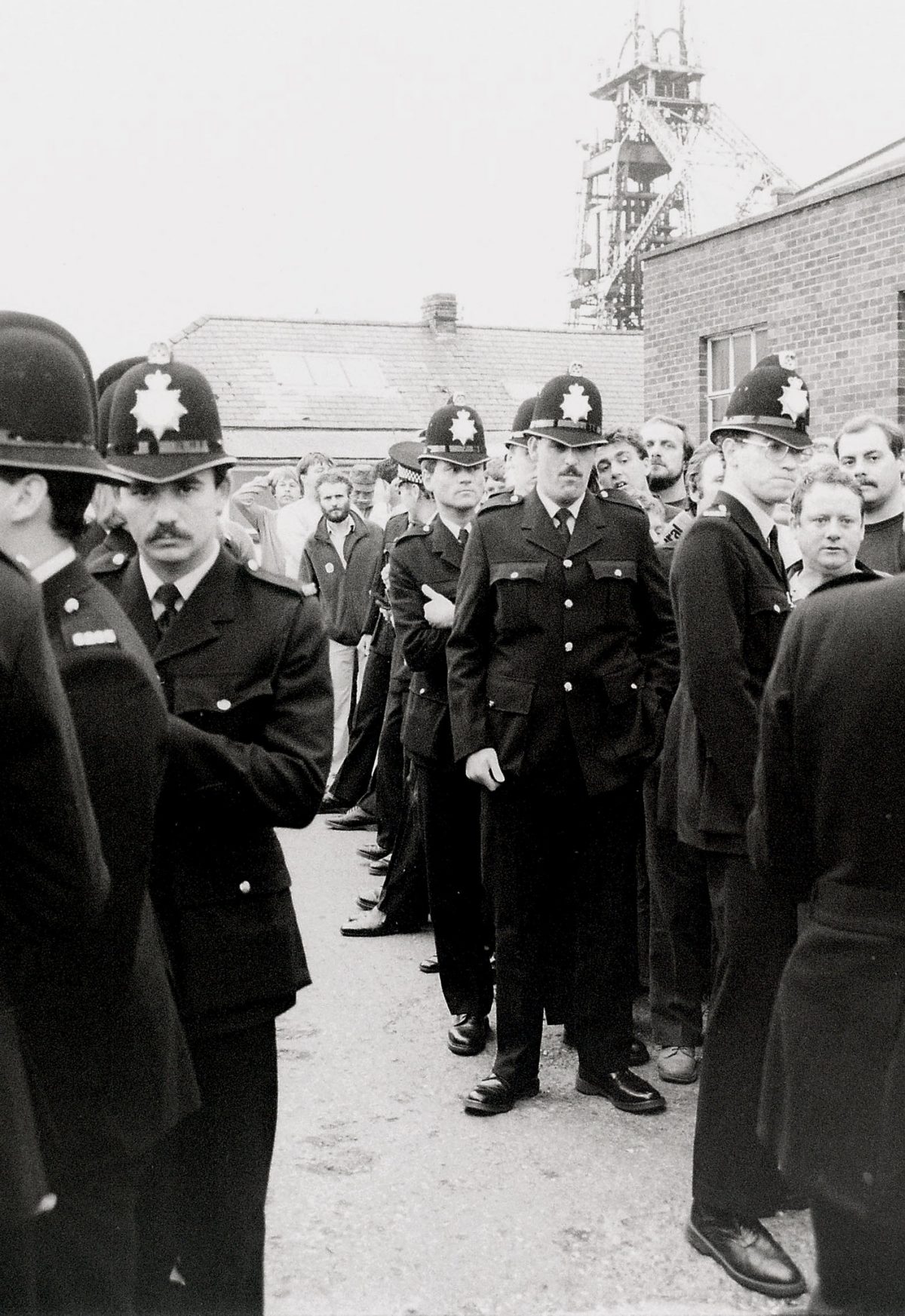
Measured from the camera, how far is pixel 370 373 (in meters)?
37.2

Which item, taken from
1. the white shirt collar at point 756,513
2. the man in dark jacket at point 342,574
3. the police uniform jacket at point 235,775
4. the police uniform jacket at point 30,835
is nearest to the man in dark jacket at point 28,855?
the police uniform jacket at point 30,835

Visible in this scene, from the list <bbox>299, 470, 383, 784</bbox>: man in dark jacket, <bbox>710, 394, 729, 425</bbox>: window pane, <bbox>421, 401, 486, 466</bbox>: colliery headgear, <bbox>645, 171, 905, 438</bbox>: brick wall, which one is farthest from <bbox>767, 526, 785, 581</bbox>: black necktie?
<bbox>710, 394, 729, 425</bbox>: window pane

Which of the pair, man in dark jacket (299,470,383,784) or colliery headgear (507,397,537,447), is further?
man in dark jacket (299,470,383,784)

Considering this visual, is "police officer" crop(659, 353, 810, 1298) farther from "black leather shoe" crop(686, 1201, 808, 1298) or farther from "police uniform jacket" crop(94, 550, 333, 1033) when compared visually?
"police uniform jacket" crop(94, 550, 333, 1033)

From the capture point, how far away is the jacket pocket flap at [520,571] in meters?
4.70

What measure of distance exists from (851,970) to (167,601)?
149cm

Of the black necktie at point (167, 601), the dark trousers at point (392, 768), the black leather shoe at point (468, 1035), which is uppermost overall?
the black necktie at point (167, 601)

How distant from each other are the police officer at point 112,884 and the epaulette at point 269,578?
669mm

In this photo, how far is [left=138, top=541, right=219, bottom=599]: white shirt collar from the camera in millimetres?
2936

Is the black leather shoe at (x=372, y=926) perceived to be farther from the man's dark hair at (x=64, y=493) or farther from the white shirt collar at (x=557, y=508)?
the man's dark hair at (x=64, y=493)

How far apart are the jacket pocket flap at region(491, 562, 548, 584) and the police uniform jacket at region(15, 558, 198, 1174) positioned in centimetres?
248

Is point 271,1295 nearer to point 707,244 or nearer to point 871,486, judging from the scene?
point 871,486

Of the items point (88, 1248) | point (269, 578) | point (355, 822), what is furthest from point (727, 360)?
point (88, 1248)

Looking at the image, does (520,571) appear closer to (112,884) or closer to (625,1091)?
(625,1091)
